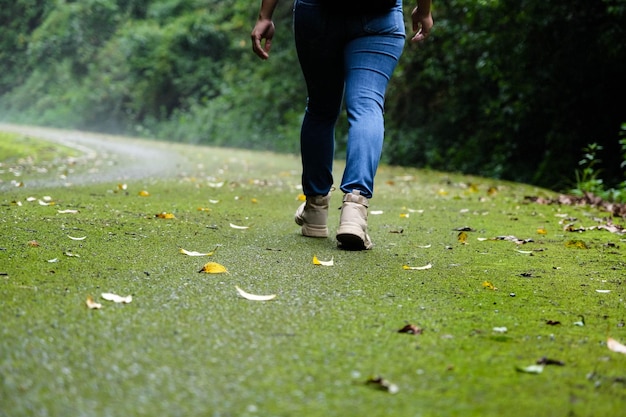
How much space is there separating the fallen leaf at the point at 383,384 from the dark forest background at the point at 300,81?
779cm

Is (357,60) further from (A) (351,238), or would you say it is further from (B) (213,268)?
(B) (213,268)

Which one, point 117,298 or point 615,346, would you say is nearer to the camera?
point 615,346

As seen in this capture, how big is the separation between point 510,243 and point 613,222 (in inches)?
66.1

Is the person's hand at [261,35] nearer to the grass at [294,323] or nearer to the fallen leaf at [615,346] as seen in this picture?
the grass at [294,323]

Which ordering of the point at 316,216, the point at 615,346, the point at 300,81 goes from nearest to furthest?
the point at 615,346
the point at 316,216
the point at 300,81

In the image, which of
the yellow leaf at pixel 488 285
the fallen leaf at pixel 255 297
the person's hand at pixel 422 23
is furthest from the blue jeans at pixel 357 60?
the fallen leaf at pixel 255 297

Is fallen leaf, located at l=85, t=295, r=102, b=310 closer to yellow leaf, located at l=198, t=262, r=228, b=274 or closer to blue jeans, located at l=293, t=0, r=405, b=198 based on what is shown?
yellow leaf, located at l=198, t=262, r=228, b=274

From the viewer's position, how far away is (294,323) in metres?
2.24

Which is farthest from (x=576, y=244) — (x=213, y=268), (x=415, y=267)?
(x=213, y=268)

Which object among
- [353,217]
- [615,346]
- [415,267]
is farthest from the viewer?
[353,217]

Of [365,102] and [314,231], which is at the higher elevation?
[365,102]

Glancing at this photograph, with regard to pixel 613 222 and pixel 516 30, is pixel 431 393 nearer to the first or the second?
pixel 613 222

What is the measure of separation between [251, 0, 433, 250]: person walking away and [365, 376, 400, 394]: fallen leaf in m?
1.80

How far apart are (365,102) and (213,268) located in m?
1.16
